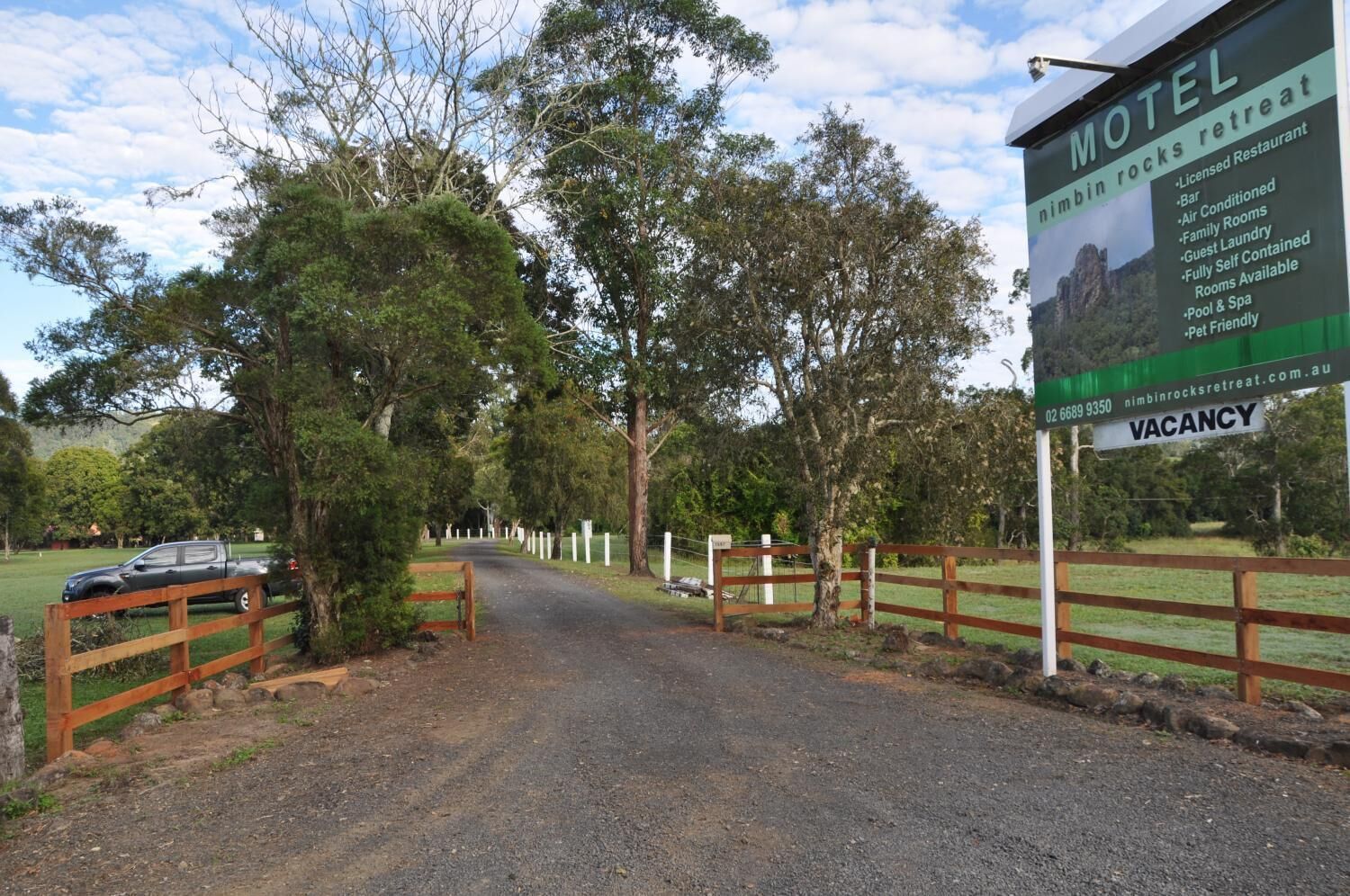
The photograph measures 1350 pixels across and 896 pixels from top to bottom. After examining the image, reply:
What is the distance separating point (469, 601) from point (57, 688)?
20.7 feet

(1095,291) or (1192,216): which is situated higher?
(1192,216)

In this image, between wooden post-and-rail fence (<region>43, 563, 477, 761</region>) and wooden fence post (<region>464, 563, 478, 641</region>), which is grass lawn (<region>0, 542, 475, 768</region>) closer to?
wooden post-and-rail fence (<region>43, 563, 477, 761</region>)

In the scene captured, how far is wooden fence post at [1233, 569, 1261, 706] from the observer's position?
22.9ft

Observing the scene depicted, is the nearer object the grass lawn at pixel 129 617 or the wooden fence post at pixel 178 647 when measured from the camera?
the wooden fence post at pixel 178 647

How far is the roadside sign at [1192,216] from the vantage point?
603 centimetres

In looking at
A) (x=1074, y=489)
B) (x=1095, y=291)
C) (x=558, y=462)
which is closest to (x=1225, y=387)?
Result: (x=1095, y=291)

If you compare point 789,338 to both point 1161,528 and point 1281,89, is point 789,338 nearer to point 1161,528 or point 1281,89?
point 1281,89

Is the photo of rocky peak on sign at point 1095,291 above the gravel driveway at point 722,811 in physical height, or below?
above

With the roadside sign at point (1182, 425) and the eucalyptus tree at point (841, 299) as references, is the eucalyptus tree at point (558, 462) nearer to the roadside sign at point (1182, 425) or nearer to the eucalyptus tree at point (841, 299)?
the eucalyptus tree at point (841, 299)

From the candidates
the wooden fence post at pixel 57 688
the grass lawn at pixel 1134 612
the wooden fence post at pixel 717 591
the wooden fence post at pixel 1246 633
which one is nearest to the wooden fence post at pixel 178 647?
the wooden fence post at pixel 57 688

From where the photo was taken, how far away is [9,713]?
18.3 feet

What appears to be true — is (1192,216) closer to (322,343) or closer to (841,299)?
(841,299)

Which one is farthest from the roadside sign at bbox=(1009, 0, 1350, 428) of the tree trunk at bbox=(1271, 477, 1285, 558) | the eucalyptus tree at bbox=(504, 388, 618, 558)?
the tree trunk at bbox=(1271, 477, 1285, 558)

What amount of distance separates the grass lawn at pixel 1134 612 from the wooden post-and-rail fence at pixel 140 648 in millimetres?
7168
